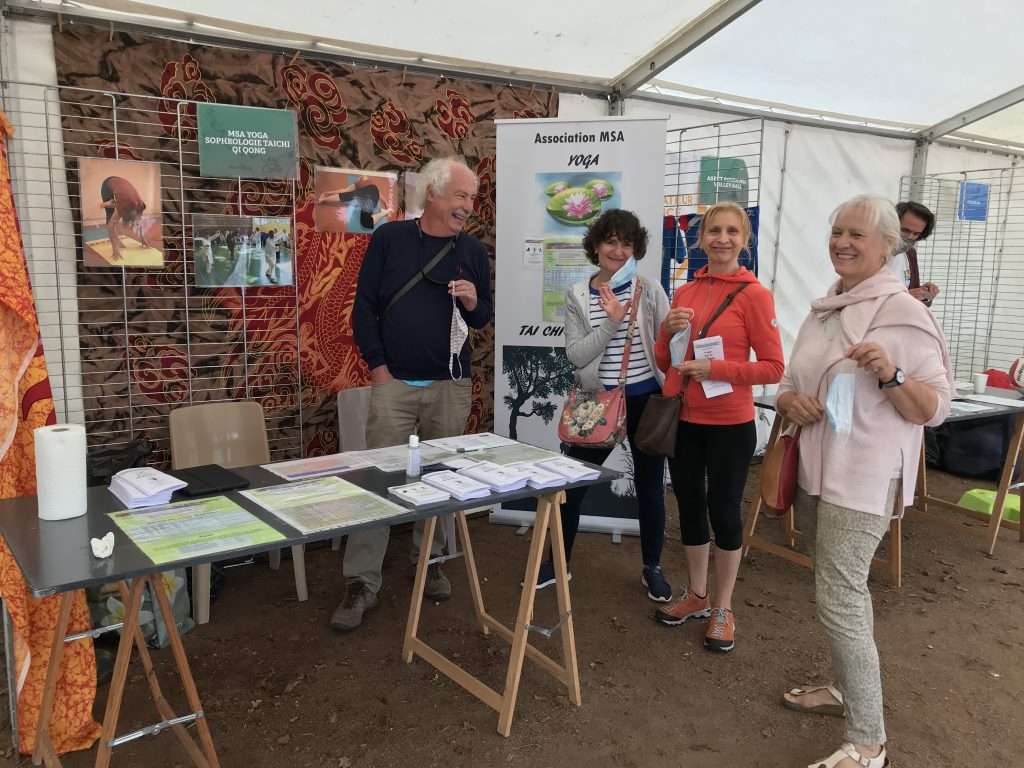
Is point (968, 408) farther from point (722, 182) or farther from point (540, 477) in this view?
point (540, 477)

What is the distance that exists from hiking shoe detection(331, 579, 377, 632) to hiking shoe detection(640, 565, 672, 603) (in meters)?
1.17

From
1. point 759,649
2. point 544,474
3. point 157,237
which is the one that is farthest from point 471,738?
point 157,237

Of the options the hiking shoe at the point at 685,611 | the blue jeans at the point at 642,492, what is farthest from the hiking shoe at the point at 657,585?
the hiking shoe at the point at 685,611

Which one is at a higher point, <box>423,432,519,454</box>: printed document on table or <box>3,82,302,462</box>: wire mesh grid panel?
<box>3,82,302,462</box>: wire mesh grid panel

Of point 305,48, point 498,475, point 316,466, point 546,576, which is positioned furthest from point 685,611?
point 305,48

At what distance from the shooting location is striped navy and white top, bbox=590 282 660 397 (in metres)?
2.85

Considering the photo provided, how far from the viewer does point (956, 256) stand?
602 centimetres

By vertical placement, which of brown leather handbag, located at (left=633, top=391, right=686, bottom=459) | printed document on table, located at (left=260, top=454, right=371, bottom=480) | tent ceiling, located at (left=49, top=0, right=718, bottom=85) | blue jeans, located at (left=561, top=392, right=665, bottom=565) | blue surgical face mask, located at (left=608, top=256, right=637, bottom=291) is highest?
tent ceiling, located at (left=49, top=0, right=718, bottom=85)

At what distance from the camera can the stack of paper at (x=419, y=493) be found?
1900mm

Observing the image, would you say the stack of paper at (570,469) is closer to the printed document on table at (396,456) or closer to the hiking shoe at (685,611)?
the printed document on table at (396,456)

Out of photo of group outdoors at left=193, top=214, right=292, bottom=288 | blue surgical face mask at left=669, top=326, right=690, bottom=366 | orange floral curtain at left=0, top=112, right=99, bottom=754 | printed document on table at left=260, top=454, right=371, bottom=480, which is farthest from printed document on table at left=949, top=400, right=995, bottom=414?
orange floral curtain at left=0, top=112, right=99, bottom=754

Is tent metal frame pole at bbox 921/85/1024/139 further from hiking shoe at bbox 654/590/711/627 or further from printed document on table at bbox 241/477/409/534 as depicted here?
printed document on table at bbox 241/477/409/534

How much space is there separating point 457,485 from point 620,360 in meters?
1.10

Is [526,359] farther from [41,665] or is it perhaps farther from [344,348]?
[41,665]
